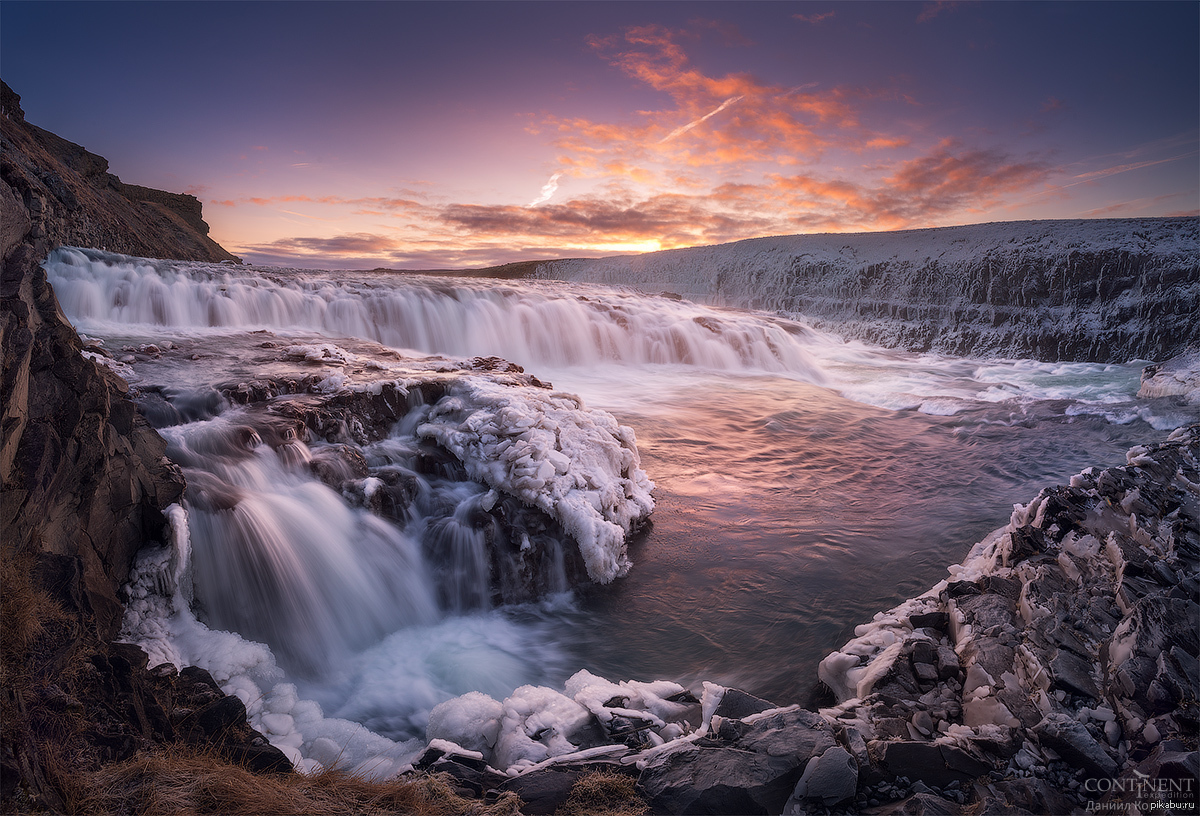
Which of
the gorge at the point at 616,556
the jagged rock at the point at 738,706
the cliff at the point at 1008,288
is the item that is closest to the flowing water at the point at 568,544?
the gorge at the point at 616,556

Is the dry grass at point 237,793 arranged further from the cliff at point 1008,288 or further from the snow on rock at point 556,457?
the cliff at point 1008,288

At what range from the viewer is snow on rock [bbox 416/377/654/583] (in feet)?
17.7

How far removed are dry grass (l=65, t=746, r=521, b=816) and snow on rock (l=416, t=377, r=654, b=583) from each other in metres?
2.99

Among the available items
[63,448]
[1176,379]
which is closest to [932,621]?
[63,448]

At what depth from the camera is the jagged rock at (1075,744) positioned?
2.26 metres

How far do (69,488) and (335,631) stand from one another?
79.5 inches

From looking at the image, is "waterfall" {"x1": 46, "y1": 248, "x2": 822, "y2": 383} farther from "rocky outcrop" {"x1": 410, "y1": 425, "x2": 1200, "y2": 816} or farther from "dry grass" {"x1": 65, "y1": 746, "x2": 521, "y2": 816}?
"rocky outcrop" {"x1": 410, "y1": 425, "x2": 1200, "y2": 816}

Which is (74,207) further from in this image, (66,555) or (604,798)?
(604,798)

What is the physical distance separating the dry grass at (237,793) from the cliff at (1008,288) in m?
A: 25.0

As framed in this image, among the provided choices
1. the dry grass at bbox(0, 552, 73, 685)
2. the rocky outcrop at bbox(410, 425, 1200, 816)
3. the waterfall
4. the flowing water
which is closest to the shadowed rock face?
the dry grass at bbox(0, 552, 73, 685)

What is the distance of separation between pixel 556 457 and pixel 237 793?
396cm

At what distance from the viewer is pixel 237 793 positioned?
6.70 ft

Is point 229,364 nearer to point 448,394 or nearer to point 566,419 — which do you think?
point 448,394

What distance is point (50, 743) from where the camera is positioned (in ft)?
6.46
